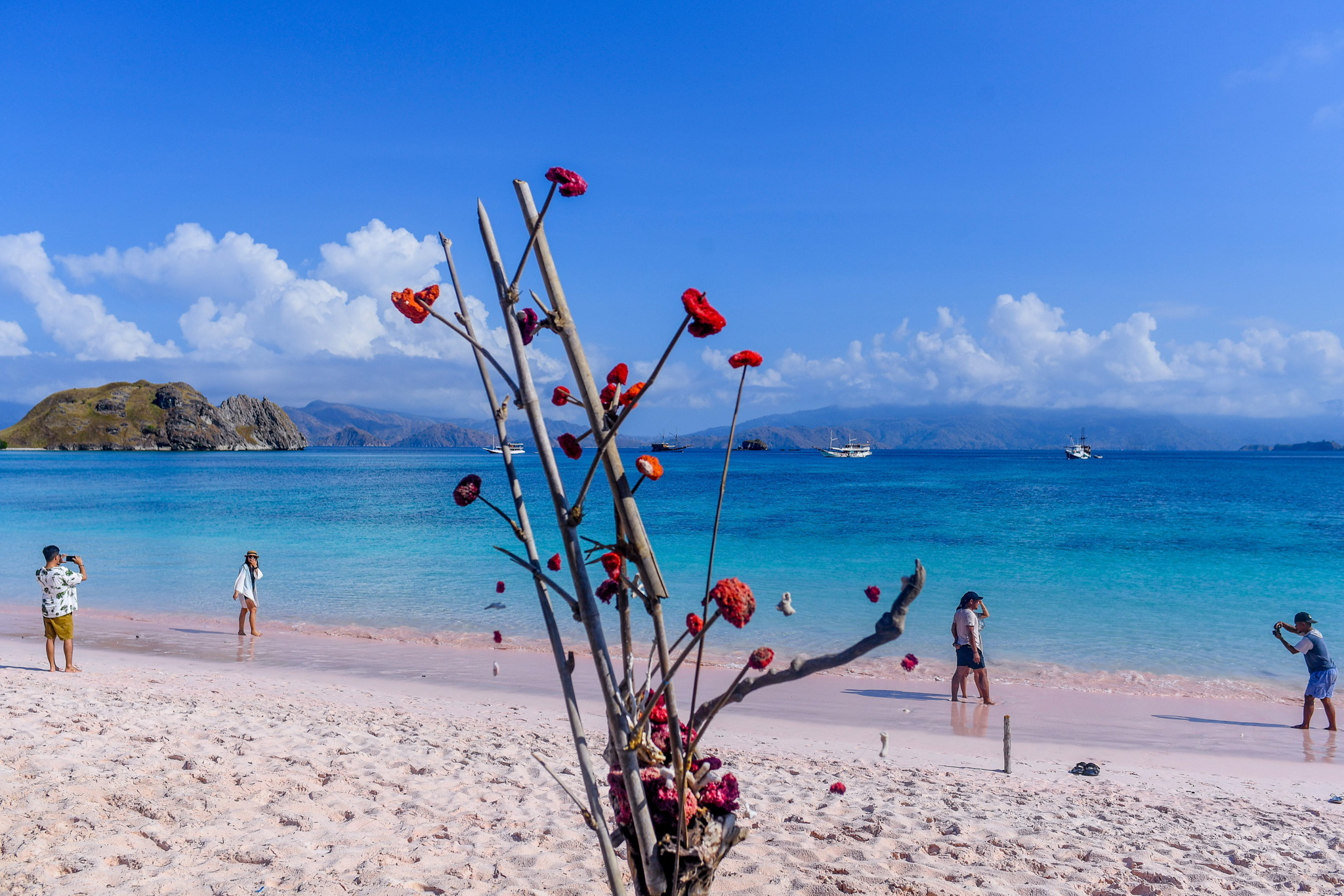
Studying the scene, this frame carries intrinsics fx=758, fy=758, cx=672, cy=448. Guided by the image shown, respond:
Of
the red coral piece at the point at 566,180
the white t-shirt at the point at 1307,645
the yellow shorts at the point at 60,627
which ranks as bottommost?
the yellow shorts at the point at 60,627

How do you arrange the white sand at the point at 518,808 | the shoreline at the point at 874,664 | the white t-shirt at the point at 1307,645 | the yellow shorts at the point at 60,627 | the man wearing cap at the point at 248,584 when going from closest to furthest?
the white sand at the point at 518,808
the white t-shirt at the point at 1307,645
the yellow shorts at the point at 60,627
the shoreline at the point at 874,664
the man wearing cap at the point at 248,584

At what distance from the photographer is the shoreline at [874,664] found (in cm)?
1108

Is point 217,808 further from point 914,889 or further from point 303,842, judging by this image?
point 914,889

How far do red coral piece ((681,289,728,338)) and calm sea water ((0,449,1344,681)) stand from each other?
12581mm

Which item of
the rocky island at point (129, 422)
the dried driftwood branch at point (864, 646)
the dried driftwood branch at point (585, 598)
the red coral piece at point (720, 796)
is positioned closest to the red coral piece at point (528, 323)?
the dried driftwood branch at point (585, 598)

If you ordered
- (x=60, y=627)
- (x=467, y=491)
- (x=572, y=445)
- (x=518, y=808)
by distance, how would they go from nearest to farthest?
(x=572, y=445)
(x=467, y=491)
(x=518, y=808)
(x=60, y=627)

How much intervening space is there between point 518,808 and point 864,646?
184 inches

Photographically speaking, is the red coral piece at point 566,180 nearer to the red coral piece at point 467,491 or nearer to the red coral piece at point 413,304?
the red coral piece at point 413,304

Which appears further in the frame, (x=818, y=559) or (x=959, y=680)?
(x=818, y=559)

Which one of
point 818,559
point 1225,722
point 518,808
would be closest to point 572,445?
point 518,808

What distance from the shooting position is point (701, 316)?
1.50m

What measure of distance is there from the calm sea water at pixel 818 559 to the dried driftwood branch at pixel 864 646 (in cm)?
1239

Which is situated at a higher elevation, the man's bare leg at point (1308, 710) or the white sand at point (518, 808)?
the white sand at point (518, 808)

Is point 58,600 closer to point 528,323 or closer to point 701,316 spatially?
point 528,323
